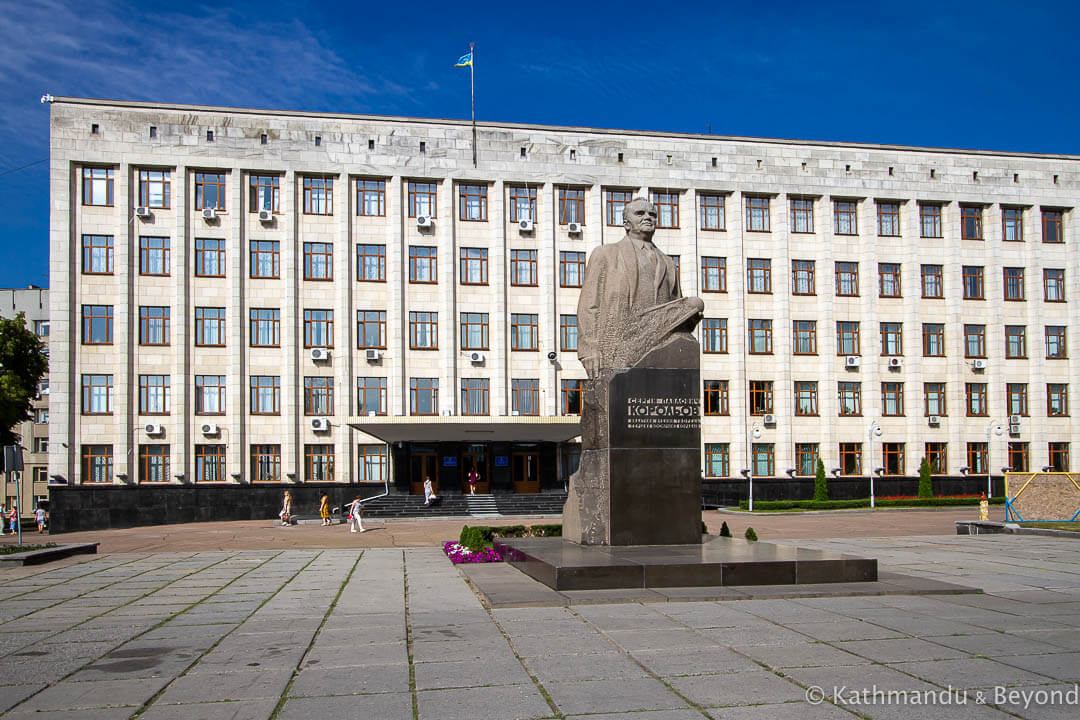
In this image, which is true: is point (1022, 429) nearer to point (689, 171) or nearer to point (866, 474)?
point (866, 474)

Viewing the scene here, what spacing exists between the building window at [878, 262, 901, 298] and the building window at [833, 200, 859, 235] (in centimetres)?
221

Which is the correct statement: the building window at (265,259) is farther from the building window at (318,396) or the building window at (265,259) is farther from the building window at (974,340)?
the building window at (974,340)

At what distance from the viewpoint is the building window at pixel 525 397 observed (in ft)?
136

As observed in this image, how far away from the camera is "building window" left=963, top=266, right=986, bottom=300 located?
45125 mm

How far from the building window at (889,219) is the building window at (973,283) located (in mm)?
3987

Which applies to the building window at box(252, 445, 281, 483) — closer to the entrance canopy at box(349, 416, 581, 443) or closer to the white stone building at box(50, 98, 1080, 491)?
the white stone building at box(50, 98, 1080, 491)

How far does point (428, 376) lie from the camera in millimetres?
40688

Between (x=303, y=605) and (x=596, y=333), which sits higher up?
(x=596, y=333)

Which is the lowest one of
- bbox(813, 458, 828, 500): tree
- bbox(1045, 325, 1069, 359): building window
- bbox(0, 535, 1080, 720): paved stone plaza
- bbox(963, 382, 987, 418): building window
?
Answer: bbox(813, 458, 828, 500): tree

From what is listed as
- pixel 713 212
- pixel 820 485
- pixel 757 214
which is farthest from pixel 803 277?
pixel 820 485

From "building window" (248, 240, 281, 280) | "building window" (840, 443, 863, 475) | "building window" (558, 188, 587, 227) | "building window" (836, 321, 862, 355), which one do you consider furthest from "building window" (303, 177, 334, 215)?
"building window" (840, 443, 863, 475)

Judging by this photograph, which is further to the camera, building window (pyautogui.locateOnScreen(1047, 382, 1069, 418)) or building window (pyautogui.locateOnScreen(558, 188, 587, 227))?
building window (pyautogui.locateOnScreen(1047, 382, 1069, 418))

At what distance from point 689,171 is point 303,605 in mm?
35966

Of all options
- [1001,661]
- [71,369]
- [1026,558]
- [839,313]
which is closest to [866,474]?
[839,313]
